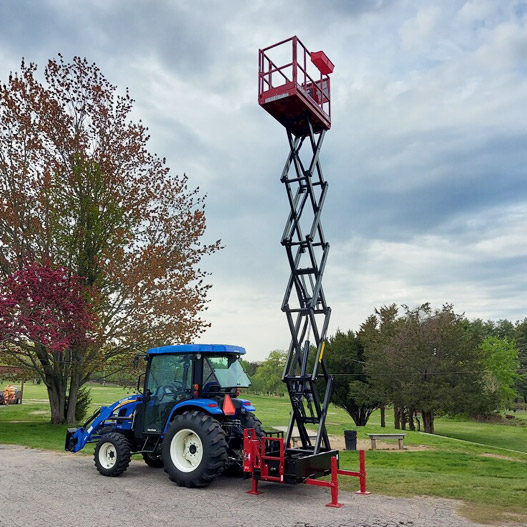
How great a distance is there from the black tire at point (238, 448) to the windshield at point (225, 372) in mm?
617

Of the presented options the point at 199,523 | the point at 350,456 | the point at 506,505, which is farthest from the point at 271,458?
the point at 350,456

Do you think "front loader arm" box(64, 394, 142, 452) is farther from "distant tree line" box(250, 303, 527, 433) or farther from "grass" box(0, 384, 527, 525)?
"distant tree line" box(250, 303, 527, 433)

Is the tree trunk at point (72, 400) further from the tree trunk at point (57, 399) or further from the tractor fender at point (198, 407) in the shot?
the tractor fender at point (198, 407)

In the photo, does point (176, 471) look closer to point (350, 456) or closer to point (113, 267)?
point (350, 456)

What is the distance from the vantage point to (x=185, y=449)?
336 inches

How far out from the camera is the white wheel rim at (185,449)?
8.36 meters

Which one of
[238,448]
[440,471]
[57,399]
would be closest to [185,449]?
[238,448]

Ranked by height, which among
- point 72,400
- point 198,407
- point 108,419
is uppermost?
point 198,407

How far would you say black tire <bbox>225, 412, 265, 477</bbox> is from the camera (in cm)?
861

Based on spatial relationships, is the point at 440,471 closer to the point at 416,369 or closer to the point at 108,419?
the point at 108,419

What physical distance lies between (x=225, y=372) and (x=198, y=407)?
850 millimetres

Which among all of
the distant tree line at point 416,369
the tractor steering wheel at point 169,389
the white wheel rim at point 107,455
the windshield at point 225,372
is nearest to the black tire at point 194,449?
the tractor steering wheel at point 169,389

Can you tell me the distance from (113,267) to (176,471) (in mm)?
10866

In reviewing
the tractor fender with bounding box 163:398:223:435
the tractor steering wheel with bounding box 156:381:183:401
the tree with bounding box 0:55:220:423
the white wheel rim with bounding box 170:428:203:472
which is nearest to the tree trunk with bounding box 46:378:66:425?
the tree with bounding box 0:55:220:423
